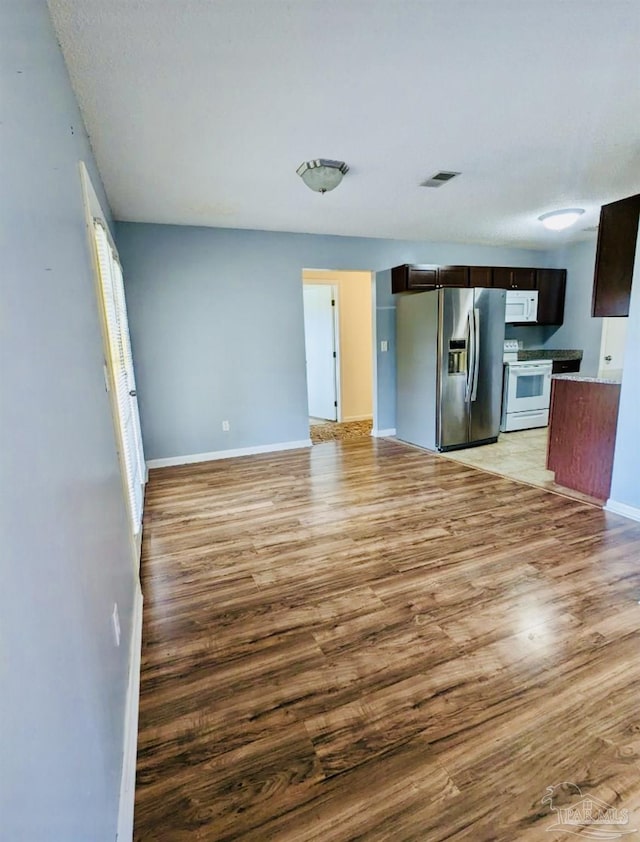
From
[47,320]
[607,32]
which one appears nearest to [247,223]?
[607,32]

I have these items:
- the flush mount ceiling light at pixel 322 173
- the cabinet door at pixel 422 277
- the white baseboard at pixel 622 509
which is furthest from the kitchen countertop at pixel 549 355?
the flush mount ceiling light at pixel 322 173

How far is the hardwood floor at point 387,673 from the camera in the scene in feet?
3.89

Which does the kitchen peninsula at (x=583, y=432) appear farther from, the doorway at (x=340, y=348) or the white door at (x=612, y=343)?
the white door at (x=612, y=343)

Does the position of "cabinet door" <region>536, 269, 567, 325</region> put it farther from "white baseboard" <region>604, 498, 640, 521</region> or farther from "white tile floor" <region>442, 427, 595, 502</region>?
"white baseboard" <region>604, 498, 640, 521</region>

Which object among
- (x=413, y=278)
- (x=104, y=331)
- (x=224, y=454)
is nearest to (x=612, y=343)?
(x=413, y=278)

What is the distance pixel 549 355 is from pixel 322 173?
4.88 metres

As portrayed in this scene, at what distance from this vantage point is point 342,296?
6219 millimetres

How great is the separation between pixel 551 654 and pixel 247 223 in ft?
14.2

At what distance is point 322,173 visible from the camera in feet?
9.30

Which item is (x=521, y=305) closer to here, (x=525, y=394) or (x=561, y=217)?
(x=525, y=394)

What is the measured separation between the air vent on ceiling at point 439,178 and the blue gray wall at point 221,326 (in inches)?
72.1

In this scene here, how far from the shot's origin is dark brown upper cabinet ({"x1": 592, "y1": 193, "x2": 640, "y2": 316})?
2926mm

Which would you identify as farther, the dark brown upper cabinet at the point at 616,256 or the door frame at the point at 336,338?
the door frame at the point at 336,338

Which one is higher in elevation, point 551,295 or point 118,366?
point 551,295
